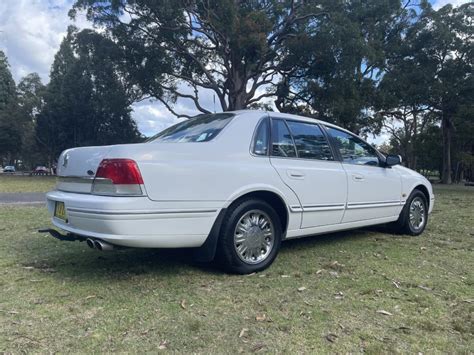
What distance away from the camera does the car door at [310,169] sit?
404 cm

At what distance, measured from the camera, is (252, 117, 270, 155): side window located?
152 inches

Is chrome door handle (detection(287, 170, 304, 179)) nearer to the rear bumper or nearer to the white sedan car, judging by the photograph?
the white sedan car

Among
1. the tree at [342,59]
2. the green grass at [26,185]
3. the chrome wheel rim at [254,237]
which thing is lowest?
the green grass at [26,185]

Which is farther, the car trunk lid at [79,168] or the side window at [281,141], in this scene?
the side window at [281,141]

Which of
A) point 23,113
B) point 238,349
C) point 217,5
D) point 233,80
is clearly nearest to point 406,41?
point 233,80

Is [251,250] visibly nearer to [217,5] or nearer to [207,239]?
[207,239]

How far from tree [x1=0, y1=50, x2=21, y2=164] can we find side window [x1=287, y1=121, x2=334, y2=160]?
139 ft

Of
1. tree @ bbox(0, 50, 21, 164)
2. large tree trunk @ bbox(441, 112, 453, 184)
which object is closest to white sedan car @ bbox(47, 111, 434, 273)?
large tree trunk @ bbox(441, 112, 453, 184)

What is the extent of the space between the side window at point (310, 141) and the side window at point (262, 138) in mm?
387

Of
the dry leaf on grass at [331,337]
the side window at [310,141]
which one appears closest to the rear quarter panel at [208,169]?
the side window at [310,141]

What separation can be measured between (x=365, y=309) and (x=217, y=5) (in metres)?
16.3

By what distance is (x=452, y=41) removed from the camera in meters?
20.8

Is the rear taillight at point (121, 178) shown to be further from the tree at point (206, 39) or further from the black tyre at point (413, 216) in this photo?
the tree at point (206, 39)

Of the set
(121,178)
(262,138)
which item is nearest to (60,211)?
(121,178)
